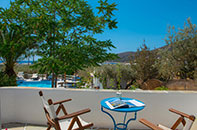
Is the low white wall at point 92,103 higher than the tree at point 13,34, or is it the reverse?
the tree at point 13,34

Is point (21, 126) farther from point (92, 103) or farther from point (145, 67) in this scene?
point (145, 67)

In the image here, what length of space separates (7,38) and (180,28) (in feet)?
27.2

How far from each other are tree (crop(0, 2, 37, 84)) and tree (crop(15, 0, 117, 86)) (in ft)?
1.67

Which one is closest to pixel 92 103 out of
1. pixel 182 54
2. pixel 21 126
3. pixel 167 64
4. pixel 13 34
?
pixel 21 126

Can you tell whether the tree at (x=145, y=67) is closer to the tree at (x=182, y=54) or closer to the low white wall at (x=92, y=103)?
the tree at (x=182, y=54)

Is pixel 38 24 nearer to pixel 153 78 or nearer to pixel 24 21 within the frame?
pixel 24 21

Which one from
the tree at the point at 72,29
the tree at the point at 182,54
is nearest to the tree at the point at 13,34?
the tree at the point at 72,29

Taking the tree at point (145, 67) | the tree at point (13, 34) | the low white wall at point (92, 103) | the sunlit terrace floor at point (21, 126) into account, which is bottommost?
the sunlit terrace floor at point (21, 126)

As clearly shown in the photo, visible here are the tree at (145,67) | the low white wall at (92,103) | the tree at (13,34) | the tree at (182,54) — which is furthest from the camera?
the tree at (145,67)

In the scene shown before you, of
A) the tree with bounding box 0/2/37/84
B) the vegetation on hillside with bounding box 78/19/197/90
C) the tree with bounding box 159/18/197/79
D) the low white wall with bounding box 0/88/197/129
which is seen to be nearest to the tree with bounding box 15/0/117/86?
the tree with bounding box 0/2/37/84

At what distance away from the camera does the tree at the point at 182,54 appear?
5.87 meters

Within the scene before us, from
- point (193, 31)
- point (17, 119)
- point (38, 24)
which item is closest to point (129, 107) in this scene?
point (17, 119)

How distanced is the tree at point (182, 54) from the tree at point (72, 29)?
2.96 metres

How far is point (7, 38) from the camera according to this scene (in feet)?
25.3
